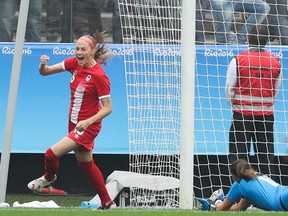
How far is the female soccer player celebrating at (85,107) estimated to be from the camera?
8953 mm

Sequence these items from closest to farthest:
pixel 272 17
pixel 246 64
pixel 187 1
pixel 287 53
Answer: pixel 187 1, pixel 246 64, pixel 272 17, pixel 287 53

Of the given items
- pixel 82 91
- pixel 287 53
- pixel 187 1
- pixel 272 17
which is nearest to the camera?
pixel 187 1

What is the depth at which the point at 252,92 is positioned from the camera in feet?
34.1

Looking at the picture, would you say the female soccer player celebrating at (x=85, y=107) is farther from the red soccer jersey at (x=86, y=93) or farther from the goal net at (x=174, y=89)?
the goal net at (x=174, y=89)

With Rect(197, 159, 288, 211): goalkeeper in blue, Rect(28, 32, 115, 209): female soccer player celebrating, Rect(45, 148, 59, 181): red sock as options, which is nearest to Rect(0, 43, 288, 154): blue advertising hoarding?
Rect(197, 159, 288, 211): goalkeeper in blue

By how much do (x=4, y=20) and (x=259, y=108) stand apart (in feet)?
12.9

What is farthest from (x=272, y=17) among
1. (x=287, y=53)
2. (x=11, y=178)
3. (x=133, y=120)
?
(x=11, y=178)

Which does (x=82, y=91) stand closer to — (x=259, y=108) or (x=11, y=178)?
(x=259, y=108)

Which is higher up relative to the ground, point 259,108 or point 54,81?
point 54,81

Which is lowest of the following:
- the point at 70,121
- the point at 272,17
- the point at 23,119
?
the point at 70,121

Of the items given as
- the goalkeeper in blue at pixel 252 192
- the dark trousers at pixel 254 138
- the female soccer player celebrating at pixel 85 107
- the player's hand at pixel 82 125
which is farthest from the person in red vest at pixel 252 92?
the player's hand at pixel 82 125

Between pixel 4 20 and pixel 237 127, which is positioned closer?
pixel 237 127

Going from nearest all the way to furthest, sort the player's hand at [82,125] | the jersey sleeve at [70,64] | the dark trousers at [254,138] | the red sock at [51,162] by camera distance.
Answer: the player's hand at [82,125] → the red sock at [51,162] → the jersey sleeve at [70,64] → the dark trousers at [254,138]

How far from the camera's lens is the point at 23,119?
12156 millimetres
